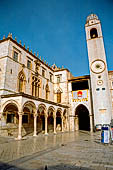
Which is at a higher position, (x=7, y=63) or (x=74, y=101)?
(x=7, y=63)

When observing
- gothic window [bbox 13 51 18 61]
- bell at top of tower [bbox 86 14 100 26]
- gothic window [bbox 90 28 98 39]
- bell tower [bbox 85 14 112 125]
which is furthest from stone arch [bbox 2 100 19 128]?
bell at top of tower [bbox 86 14 100 26]

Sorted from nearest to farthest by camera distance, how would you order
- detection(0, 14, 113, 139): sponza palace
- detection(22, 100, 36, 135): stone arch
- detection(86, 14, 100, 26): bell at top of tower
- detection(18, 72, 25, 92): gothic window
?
detection(0, 14, 113, 139): sponza palace < detection(22, 100, 36, 135): stone arch < detection(18, 72, 25, 92): gothic window < detection(86, 14, 100, 26): bell at top of tower

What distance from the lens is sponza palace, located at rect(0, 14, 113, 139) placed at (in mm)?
16969

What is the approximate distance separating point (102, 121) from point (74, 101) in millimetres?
7026

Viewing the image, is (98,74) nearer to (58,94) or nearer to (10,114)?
(58,94)

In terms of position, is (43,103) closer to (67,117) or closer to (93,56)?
(67,117)

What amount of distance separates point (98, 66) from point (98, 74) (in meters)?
Answer: 1.54

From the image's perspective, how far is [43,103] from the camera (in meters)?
19.3

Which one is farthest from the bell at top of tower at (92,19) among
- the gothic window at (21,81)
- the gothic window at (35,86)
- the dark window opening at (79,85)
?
the gothic window at (21,81)

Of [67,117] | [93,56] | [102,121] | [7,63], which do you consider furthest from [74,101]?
[7,63]

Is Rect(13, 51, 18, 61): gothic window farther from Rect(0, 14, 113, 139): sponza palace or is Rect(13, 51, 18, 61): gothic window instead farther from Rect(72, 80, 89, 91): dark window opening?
Rect(72, 80, 89, 91): dark window opening

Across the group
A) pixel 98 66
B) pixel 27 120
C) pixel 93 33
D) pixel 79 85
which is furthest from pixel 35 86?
pixel 93 33

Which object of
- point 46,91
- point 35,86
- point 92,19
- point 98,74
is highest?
point 92,19

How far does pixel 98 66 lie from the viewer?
25.4 m
